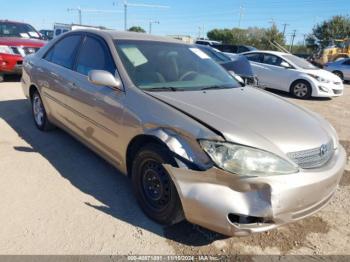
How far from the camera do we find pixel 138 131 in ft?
9.62

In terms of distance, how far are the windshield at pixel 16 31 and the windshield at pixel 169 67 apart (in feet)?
25.9

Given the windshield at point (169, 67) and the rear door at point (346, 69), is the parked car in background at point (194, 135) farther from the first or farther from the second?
the rear door at point (346, 69)

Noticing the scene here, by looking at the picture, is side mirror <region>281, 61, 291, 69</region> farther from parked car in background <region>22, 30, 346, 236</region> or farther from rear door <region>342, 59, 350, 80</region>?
rear door <region>342, 59, 350, 80</region>

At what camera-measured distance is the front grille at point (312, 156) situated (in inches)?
99.6

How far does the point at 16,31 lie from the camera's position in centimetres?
1022

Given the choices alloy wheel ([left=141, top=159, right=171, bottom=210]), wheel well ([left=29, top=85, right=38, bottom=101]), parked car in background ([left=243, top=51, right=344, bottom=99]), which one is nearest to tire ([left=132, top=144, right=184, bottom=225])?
alloy wheel ([left=141, top=159, right=171, bottom=210])

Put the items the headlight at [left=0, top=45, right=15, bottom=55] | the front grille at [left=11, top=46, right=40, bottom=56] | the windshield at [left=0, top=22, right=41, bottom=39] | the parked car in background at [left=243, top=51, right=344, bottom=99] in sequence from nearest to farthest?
the headlight at [left=0, top=45, right=15, bottom=55]
the front grille at [left=11, top=46, right=40, bottom=56]
the windshield at [left=0, top=22, right=41, bottom=39]
the parked car in background at [left=243, top=51, right=344, bottom=99]

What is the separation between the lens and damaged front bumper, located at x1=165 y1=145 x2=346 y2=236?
2.35 metres

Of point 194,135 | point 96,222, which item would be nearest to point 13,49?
point 96,222

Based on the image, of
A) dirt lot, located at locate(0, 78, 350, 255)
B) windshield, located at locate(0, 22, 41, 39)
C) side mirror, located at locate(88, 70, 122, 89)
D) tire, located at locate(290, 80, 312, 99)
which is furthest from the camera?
tire, located at locate(290, 80, 312, 99)

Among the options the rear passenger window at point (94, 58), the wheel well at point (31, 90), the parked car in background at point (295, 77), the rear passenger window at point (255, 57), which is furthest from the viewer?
the rear passenger window at point (255, 57)

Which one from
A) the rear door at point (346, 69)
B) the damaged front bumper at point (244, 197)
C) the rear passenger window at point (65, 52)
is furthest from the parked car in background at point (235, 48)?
the damaged front bumper at point (244, 197)

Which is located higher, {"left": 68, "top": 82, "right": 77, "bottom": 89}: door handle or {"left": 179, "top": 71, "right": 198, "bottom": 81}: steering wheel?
{"left": 179, "top": 71, "right": 198, "bottom": 81}: steering wheel

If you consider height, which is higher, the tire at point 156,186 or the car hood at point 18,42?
the car hood at point 18,42
